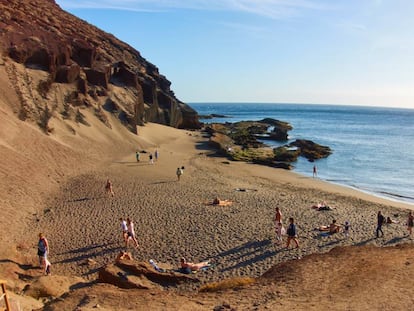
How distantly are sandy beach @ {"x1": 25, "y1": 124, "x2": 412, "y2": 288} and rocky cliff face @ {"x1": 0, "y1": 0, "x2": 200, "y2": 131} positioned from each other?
8.71 m

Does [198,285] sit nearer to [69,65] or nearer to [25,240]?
[25,240]

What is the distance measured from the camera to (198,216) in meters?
20.8

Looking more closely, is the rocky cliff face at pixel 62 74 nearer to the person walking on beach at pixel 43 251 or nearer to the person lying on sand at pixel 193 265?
the person walking on beach at pixel 43 251

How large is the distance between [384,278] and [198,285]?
574 centimetres

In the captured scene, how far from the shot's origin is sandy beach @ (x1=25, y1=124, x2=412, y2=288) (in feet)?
52.5

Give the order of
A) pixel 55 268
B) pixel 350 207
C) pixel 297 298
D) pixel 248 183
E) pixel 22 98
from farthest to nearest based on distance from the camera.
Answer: pixel 22 98
pixel 248 183
pixel 350 207
pixel 55 268
pixel 297 298

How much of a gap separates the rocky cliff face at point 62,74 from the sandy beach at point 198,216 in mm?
A: 8705

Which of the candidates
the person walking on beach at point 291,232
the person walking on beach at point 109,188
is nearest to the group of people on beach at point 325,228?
the person walking on beach at point 291,232

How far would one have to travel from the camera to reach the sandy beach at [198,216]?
1602 cm

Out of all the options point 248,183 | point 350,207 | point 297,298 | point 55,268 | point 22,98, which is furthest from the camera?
point 22,98

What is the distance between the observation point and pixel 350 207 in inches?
983

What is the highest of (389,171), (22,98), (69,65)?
(69,65)

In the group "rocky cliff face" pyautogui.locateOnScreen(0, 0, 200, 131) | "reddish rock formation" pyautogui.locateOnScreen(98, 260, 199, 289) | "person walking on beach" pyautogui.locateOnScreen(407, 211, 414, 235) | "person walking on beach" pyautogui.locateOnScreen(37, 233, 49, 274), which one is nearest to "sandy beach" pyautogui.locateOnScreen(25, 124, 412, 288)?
"person walking on beach" pyautogui.locateOnScreen(407, 211, 414, 235)

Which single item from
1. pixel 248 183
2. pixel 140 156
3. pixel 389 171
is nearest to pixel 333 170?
pixel 389 171
